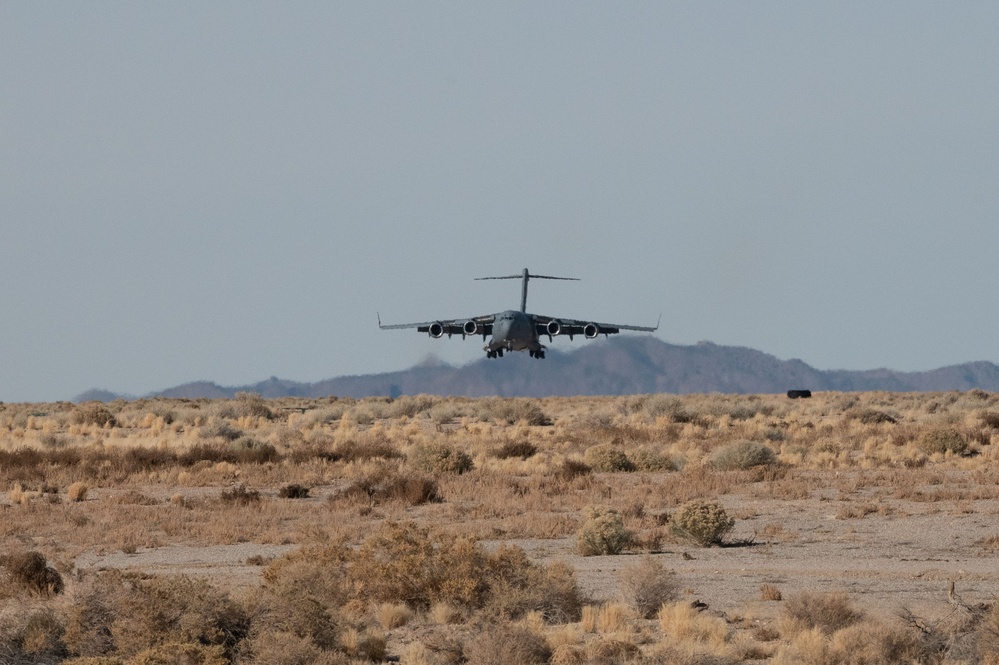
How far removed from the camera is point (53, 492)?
2988 centimetres

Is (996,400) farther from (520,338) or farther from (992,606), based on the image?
(992,606)

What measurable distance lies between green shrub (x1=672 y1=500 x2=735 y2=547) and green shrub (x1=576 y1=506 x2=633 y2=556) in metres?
1.19

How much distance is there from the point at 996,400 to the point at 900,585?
5841 centimetres

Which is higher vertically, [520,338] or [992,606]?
[520,338]

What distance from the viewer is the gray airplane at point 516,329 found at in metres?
60.9

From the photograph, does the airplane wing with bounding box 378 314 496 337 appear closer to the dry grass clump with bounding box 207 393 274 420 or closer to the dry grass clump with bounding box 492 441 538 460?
the dry grass clump with bounding box 207 393 274 420

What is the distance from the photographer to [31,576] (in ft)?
52.3

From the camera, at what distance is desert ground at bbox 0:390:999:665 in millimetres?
12445

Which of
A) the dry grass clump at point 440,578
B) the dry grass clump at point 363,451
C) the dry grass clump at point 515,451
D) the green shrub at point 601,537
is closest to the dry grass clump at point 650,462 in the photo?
the dry grass clump at point 515,451

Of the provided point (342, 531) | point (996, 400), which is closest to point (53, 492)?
point (342, 531)

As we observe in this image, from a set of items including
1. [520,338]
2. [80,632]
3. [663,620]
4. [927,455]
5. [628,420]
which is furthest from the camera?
[520,338]

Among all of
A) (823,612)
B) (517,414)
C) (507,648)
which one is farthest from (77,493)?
(517,414)

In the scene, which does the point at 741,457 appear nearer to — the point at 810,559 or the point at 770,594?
the point at 810,559

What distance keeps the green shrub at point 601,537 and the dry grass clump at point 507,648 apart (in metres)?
7.70
